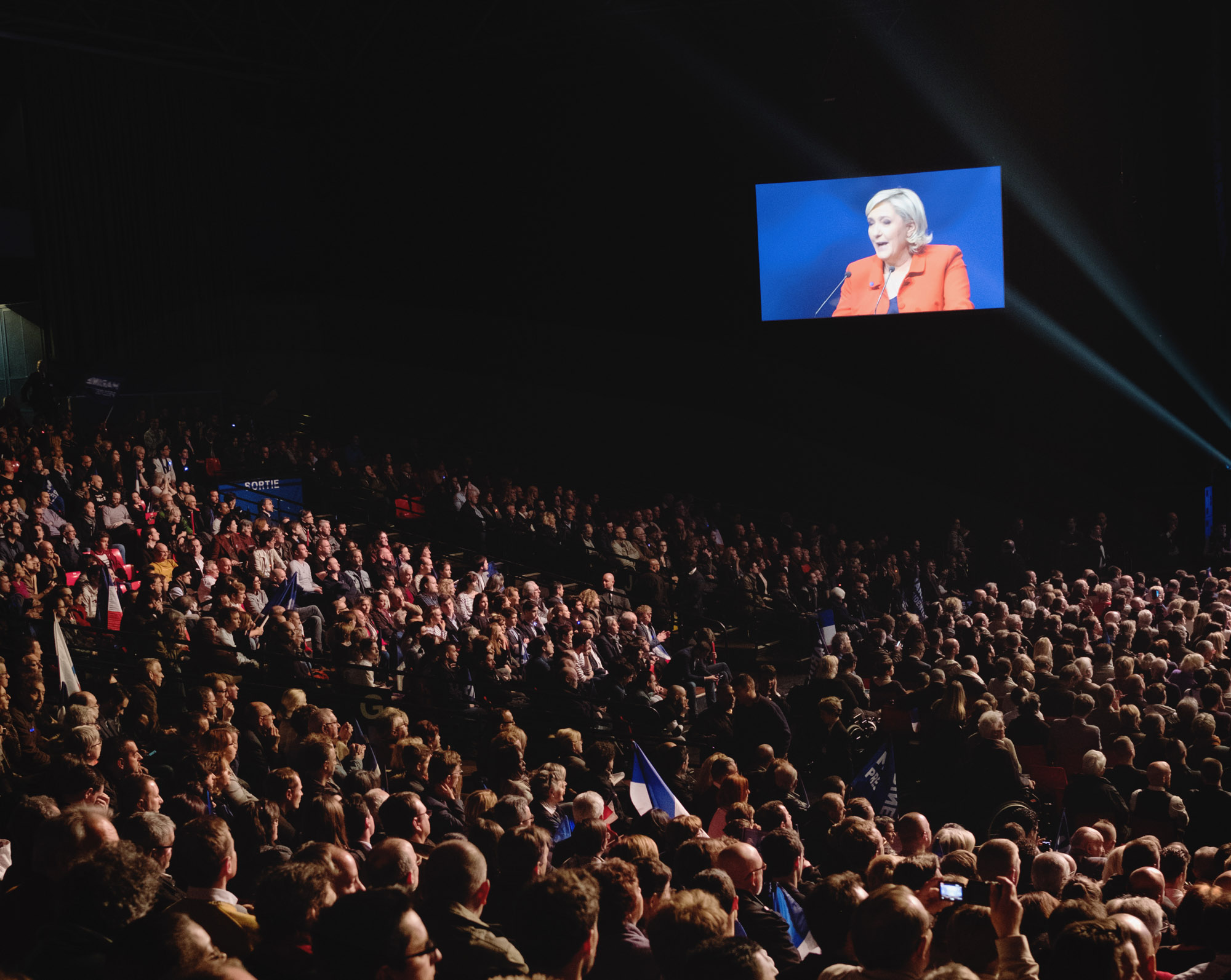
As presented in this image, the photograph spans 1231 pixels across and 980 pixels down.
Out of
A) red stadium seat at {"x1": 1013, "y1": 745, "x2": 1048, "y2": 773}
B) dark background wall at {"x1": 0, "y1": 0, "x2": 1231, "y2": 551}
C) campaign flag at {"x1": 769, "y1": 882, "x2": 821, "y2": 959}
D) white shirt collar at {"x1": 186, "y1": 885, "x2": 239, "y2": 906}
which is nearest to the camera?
white shirt collar at {"x1": 186, "y1": 885, "x2": 239, "y2": 906}

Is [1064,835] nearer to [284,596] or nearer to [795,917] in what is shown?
[795,917]

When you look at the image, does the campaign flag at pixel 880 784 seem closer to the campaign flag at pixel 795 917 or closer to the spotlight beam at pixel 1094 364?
the campaign flag at pixel 795 917

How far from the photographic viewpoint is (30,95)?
55.9 feet

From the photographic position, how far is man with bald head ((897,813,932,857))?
15.6 feet

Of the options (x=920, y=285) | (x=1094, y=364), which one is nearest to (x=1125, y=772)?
(x=920, y=285)

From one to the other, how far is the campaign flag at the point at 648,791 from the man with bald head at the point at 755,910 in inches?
76.1

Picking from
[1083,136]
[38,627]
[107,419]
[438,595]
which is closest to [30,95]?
[107,419]

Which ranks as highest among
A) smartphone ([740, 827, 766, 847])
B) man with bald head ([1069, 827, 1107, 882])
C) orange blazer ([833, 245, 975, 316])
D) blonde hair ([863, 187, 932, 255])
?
blonde hair ([863, 187, 932, 255])

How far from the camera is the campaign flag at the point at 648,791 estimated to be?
18.9 ft

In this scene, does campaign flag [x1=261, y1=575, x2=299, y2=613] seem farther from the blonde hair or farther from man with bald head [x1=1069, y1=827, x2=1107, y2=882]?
the blonde hair

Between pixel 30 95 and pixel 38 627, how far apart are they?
501 inches

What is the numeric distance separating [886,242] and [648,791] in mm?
13030

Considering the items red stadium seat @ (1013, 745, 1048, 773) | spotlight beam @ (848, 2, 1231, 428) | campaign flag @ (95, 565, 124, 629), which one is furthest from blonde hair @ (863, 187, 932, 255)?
campaign flag @ (95, 565, 124, 629)

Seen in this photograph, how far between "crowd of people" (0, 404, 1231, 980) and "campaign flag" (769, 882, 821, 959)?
4cm
